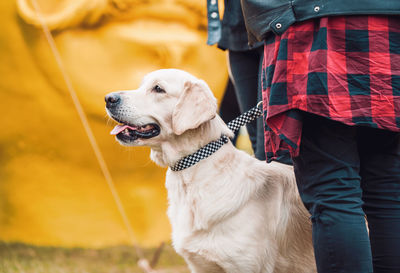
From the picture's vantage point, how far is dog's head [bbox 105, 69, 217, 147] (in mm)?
1709

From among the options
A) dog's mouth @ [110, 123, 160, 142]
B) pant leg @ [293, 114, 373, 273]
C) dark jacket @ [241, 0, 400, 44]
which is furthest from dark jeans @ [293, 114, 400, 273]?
dog's mouth @ [110, 123, 160, 142]

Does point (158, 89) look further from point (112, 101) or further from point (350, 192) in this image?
point (350, 192)

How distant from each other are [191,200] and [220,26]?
77 centimetres

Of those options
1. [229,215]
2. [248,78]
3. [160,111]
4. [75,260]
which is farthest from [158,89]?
[75,260]

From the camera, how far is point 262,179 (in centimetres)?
173

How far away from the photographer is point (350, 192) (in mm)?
1269

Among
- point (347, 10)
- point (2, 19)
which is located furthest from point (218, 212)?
point (2, 19)

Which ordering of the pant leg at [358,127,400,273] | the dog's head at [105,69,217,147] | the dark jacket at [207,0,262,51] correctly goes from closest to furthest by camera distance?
the pant leg at [358,127,400,273]
the dog's head at [105,69,217,147]
the dark jacket at [207,0,262,51]

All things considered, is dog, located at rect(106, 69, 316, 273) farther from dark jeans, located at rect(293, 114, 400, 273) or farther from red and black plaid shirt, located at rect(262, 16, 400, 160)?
red and black plaid shirt, located at rect(262, 16, 400, 160)

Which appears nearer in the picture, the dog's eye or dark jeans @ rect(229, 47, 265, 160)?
the dog's eye

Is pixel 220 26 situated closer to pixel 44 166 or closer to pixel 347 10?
pixel 347 10

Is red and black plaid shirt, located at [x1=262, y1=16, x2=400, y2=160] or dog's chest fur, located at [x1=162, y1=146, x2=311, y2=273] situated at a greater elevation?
red and black plaid shirt, located at [x1=262, y1=16, x2=400, y2=160]

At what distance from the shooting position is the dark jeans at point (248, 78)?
201cm

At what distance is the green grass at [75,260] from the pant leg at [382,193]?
5.06 ft
